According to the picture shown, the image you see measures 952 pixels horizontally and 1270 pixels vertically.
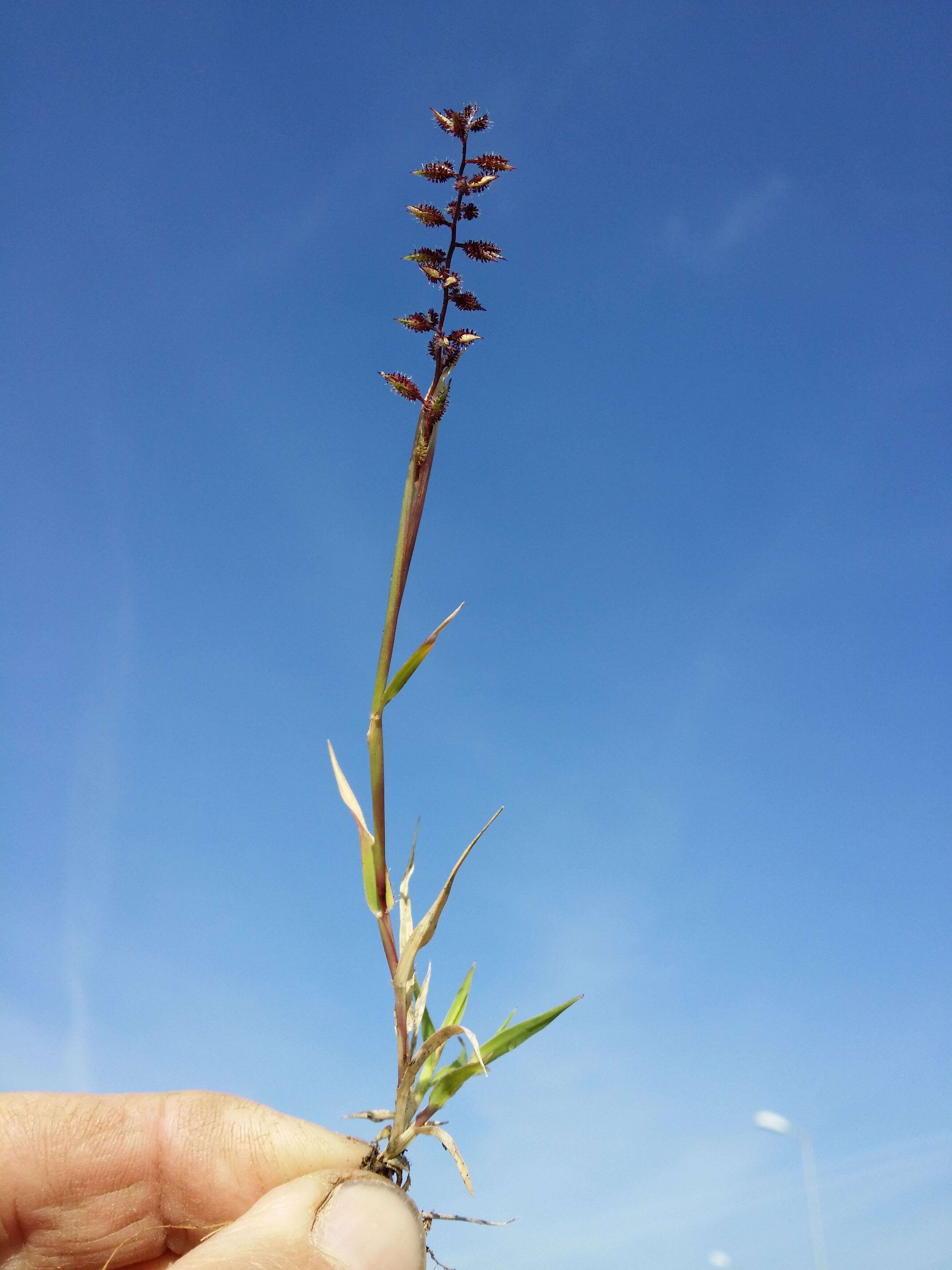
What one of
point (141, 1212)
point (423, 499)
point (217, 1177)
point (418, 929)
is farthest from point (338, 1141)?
point (423, 499)

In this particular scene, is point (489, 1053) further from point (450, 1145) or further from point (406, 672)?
point (406, 672)

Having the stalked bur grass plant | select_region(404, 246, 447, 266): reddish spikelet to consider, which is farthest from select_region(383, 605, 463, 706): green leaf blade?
select_region(404, 246, 447, 266): reddish spikelet

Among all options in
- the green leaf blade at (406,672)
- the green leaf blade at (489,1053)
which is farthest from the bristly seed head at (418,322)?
the green leaf blade at (489,1053)

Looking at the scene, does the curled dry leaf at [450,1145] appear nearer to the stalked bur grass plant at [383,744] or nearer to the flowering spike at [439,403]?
the stalked bur grass plant at [383,744]

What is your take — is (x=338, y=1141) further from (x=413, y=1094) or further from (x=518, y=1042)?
(x=518, y=1042)

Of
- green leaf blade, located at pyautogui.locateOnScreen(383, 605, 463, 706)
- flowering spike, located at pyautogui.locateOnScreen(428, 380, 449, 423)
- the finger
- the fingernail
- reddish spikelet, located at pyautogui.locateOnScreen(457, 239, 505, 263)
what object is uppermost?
reddish spikelet, located at pyautogui.locateOnScreen(457, 239, 505, 263)

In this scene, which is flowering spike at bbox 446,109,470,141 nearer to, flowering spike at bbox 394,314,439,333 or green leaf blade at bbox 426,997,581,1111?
flowering spike at bbox 394,314,439,333
